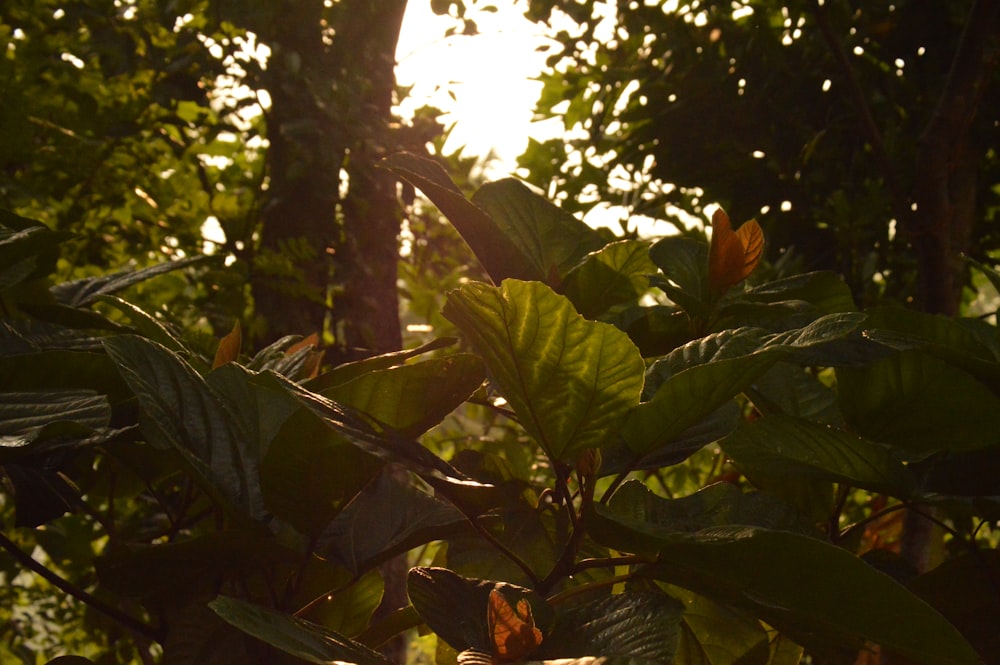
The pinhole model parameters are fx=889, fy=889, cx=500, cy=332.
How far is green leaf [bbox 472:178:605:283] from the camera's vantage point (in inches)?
25.5

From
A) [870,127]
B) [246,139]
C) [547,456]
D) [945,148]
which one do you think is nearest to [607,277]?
[547,456]

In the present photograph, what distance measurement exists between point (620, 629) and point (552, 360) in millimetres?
143

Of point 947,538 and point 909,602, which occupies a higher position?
point 909,602

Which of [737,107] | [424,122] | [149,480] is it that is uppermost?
[737,107]

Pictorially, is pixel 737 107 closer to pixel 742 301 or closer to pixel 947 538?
pixel 947 538

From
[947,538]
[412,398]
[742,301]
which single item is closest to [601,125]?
[947,538]

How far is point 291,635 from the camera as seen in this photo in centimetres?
39

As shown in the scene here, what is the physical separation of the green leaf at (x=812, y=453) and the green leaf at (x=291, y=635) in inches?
12.2

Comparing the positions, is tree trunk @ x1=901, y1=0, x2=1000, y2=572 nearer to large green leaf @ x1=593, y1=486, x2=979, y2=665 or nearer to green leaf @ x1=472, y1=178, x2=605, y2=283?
green leaf @ x1=472, y1=178, x2=605, y2=283

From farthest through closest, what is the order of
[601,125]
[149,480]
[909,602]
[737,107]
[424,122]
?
[601,125] → [737,107] → [424,122] → [149,480] → [909,602]

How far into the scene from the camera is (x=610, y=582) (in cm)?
52

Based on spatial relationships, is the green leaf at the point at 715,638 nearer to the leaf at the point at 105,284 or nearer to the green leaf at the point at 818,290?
the green leaf at the point at 818,290

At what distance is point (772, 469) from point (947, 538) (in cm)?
152

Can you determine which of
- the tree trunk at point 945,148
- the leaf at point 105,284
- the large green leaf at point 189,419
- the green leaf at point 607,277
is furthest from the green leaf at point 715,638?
the tree trunk at point 945,148
